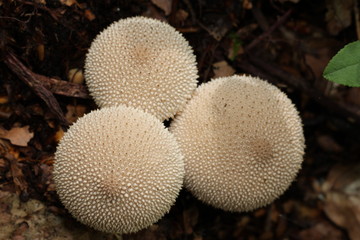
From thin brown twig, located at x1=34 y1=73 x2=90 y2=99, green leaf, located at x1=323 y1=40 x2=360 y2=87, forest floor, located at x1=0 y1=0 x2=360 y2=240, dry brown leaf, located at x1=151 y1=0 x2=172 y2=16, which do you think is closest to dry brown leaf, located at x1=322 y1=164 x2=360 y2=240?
forest floor, located at x1=0 y1=0 x2=360 y2=240

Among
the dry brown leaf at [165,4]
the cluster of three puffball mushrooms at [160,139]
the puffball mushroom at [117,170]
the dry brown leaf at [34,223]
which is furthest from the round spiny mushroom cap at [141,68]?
the dry brown leaf at [34,223]

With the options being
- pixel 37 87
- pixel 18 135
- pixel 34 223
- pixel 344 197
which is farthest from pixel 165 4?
pixel 344 197

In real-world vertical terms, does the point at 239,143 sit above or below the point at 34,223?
above

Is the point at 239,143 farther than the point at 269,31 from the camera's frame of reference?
No

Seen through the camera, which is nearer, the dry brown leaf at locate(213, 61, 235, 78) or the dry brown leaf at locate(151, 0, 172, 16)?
the dry brown leaf at locate(151, 0, 172, 16)

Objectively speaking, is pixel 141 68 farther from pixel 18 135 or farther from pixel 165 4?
pixel 18 135

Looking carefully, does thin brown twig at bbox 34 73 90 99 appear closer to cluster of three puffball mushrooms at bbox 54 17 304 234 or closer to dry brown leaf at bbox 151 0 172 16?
cluster of three puffball mushrooms at bbox 54 17 304 234

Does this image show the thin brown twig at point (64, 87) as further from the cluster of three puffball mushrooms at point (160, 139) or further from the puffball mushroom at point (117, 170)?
the puffball mushroom at point (117, 170)
